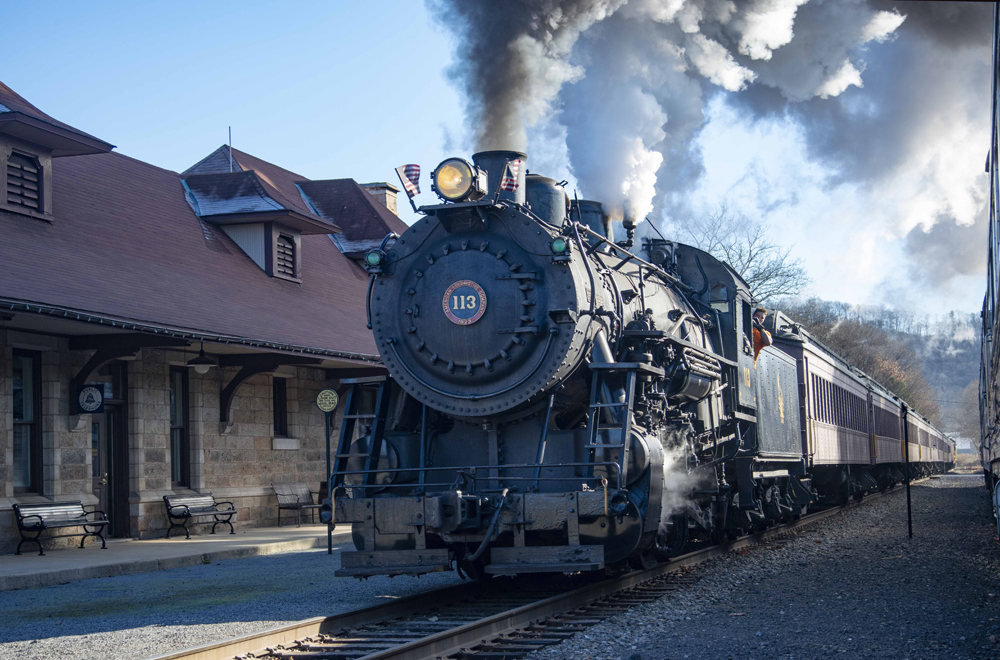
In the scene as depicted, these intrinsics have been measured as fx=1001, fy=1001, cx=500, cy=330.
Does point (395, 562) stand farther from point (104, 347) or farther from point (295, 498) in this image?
point (295, 498)

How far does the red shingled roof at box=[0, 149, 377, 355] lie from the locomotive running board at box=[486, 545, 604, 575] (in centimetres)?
735

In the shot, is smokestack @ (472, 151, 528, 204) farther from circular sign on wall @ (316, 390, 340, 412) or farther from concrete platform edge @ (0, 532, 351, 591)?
concrete platform edge @ (0, 532, 351, 591)

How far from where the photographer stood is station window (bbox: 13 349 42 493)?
13.7 meters

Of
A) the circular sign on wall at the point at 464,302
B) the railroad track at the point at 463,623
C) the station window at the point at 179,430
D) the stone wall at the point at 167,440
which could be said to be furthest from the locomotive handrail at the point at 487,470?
the station window at the point at 179,430

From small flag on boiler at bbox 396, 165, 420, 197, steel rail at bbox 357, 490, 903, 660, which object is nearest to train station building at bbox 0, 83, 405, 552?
small flag on boiler at bbox 396, 165, 420, 197

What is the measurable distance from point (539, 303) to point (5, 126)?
990 centimetres

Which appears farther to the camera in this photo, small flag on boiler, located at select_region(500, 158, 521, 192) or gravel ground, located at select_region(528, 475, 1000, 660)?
small flag on boiler, located at select_region(500, 158, 521, 192)

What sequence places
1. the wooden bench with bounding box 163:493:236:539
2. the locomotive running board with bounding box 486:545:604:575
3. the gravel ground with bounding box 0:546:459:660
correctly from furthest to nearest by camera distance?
the wooden bench with bounding box 163:493:236:539, the locomotive running board with bounding box 486:545:604:575, the gravel ground with bounding box 0:546:459:660

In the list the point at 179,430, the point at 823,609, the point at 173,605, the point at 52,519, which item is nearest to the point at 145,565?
the point at 52,519

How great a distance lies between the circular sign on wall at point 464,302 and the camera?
847cm

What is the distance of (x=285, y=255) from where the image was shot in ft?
68.7

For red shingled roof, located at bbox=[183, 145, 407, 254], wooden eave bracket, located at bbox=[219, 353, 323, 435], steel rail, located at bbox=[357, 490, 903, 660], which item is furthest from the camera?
red shingled roof, located at bbox=[183, 145, 407, 254]

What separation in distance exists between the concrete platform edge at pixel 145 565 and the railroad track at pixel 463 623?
4984mm

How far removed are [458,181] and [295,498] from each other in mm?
11580
